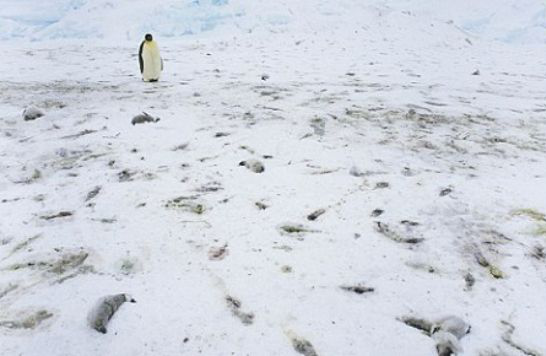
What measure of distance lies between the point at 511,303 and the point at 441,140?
2483 millimetres

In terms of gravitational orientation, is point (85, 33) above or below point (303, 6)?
below

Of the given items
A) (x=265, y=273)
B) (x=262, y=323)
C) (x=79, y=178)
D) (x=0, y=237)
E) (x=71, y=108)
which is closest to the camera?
(x=262, y=323)

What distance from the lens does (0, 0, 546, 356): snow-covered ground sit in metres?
1.96

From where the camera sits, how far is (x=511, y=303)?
2.13 m

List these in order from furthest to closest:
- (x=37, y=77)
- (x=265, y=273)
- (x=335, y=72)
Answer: (x=335, y=72)
(x=37, y=77)
(x=265, y=273)

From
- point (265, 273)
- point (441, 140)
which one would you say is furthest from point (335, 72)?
point (265, 273)

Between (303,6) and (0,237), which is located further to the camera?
(303,6)

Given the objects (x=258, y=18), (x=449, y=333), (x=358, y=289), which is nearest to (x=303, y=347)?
(x=358, y=289)

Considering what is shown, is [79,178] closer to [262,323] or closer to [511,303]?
[262,323]

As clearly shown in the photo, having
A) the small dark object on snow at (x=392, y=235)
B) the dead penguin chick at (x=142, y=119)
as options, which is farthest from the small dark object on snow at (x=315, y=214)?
the dead penguin chick at (x=142, y=119)

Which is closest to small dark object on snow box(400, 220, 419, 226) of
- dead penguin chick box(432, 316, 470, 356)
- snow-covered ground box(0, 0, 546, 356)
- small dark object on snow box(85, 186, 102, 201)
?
snow-covered ground box(0, 0, 546, 356)

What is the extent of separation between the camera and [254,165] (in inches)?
141

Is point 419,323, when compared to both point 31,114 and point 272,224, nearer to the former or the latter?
point 272,224

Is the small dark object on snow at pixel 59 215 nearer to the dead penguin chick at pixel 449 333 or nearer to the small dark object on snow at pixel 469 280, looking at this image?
the dead penguin chick at pixel 449 333
